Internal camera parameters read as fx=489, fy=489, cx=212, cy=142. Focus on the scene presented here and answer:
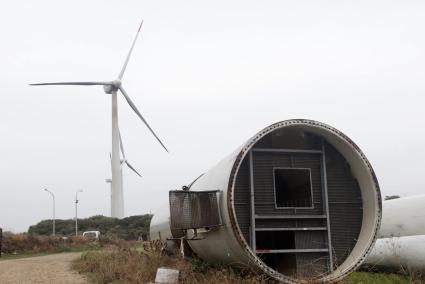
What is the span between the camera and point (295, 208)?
8.73 m

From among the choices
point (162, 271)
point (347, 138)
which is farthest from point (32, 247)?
point (347, 138)

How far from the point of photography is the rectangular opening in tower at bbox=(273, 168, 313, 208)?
9.51m

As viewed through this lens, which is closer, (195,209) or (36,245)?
(195,209)

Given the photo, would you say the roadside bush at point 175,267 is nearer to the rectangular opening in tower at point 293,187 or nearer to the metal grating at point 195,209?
the metal grating at point 195,209

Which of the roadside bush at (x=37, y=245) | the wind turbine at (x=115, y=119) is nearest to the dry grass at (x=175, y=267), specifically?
the roadside bush at (x=37, y=245)

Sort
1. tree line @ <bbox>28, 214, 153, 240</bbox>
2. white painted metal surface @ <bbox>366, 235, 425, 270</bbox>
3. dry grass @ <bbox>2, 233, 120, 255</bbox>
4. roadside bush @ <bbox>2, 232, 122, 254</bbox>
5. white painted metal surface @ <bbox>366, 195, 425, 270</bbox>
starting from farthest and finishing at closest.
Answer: tree line @ <bbox>28, 214, 153, 240</bbox>, roadside bush @ <bbox>2, 232, 122, 254</bbox>, dry grass @ <bbox>2, 233, 120, 255</bbox>, white painted metal surface @ <bbox>366, 195, 425, 270</bbox>, white painted metal surface @ <bbox>366, 235, 425, 270</bbox>

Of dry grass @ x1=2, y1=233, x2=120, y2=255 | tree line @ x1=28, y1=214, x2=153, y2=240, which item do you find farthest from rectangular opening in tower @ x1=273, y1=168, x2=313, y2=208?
tree line @ x1=28, y1=214, x2=153, y2=240

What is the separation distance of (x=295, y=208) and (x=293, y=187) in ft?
5.41

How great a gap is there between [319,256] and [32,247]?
25547 mm

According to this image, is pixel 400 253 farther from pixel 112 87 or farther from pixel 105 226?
pixel 105 226

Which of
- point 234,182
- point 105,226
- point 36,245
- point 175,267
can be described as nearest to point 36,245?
point 36,245

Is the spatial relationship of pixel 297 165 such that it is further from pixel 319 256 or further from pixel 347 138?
pixel 319 256

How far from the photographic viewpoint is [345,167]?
9.17 m

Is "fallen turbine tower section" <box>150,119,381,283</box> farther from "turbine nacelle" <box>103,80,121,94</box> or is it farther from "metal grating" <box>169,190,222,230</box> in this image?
"turbine nacelle" <box>103,80,121,94</box>
